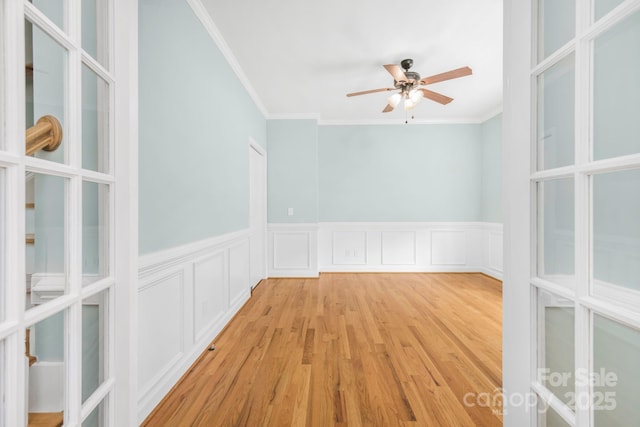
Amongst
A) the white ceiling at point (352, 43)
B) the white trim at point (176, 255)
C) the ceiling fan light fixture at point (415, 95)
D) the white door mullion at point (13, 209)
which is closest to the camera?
the white door mullion at point (13, 209)

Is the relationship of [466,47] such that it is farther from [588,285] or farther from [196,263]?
[196,263]

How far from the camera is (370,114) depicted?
14.7ft

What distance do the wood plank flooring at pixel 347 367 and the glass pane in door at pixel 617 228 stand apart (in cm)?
117

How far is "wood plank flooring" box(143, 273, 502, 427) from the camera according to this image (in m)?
1.43

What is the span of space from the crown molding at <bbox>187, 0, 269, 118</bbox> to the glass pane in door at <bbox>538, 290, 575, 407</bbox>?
2.60 meters

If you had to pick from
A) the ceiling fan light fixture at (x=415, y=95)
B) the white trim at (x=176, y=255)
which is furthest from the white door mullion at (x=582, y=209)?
the ceiling fan light fixture at (x=415, y=95)

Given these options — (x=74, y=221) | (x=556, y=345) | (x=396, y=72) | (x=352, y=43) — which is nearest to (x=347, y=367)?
(x=556, y=345)

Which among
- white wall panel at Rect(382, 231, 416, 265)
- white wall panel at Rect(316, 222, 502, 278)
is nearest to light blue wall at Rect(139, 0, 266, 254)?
white wall panel at Rect(316, 222, 502, 278)

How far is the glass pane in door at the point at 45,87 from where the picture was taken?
2.13 feet

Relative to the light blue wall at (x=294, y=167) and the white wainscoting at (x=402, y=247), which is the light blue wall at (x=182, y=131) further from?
the white wainscoting at (x=402, y=247)

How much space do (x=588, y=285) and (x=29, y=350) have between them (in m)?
1.42

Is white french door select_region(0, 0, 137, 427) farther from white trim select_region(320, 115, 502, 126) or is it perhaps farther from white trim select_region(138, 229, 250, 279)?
white trim select_region(320, 115, 502, 126)

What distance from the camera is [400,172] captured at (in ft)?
15.9

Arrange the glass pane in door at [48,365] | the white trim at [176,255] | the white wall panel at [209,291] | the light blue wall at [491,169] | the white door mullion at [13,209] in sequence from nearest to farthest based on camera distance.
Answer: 1. the white door mullion at [13,209]
2. the glass pane in door at [48,365]
3. the white trim at [176,255]
4. the white wall panel at [209,291]
5. the light blue wall at [491,169]
